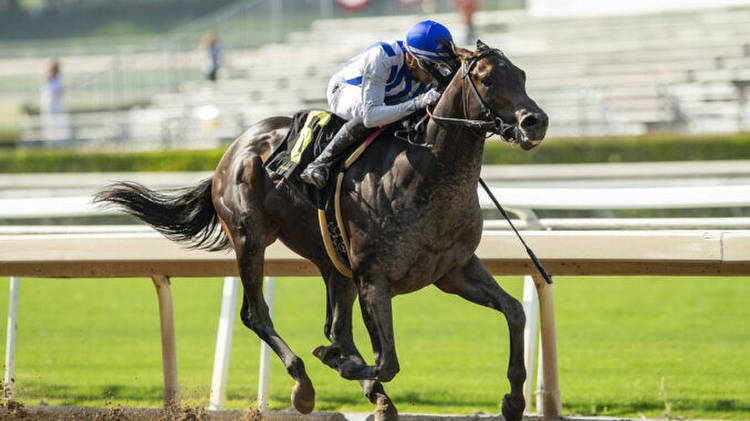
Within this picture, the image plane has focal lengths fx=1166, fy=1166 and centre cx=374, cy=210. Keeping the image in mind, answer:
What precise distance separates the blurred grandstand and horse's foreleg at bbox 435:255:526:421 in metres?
11.7

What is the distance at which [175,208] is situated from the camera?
5090mm

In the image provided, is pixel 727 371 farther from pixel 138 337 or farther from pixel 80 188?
pixel 80 188

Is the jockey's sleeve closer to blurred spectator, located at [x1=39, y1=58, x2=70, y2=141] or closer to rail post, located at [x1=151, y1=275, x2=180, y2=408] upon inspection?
rail post, located at [x1=151, y1=275, x2=180, y2=408]

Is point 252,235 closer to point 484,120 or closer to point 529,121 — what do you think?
point 484,120

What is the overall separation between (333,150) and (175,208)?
1073mm

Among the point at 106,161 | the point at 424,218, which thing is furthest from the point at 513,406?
the point at 106,161

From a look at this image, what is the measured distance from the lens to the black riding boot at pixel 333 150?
428 cm

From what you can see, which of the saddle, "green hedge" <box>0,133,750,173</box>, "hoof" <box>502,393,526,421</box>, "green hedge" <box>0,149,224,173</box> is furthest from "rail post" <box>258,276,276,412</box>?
"green hedge" <box>0,149,224,173</box>

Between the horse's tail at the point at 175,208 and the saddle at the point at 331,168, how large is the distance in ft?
1.80

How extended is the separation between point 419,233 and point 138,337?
4.00 meters

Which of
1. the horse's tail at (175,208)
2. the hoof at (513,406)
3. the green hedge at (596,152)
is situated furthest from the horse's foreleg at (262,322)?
the green hedge at (596,152)

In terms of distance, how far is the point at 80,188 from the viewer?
14.4 meters

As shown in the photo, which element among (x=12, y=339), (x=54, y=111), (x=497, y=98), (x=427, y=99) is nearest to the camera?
(x=497, y=98)

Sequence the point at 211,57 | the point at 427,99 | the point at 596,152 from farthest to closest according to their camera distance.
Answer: the point at 211,57 < the point at 596,152 < the point at 427,99
